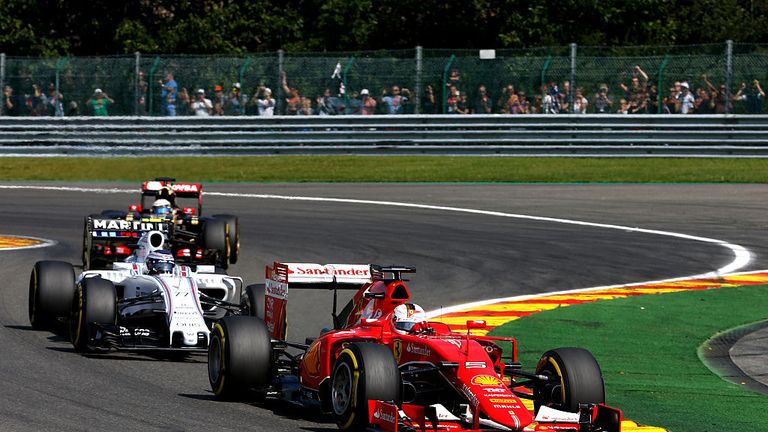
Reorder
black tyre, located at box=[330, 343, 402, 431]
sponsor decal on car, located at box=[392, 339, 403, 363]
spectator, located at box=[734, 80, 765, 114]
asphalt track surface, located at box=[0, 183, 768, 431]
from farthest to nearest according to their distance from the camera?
Answer: spectator, located at box=[734, 80, 765, 114] < asphalt track surface, located at box=[0, 183, 768, 431] < sponsor decal on car, located at box=[392, 339, 403, 363] < black tyre, located at box=[330, 343, 402, 431]

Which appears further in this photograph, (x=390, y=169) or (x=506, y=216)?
(x=390, y=169)

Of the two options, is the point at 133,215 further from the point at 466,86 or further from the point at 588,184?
the point at 466,86

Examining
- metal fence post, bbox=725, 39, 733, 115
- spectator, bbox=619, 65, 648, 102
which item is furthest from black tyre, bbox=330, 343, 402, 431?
spectator, bbox=619, 65, 648, 102

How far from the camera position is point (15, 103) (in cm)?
3491

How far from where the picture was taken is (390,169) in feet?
106

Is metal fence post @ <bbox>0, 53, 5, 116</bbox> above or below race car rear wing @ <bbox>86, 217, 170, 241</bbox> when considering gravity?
above

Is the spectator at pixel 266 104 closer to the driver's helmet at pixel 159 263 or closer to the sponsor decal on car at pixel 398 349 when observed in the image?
the driver's helmet at pixel 159 263

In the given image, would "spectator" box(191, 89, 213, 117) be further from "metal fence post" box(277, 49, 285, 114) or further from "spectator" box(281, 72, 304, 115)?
"spectator" box(281, 72, 304, 115)

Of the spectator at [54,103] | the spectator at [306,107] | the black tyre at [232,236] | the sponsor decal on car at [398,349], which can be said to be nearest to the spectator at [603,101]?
the spectator at [306,107]

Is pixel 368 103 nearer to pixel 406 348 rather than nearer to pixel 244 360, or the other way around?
pixel 244 360

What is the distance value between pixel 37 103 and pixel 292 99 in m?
6.65

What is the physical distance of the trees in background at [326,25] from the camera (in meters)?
44.0

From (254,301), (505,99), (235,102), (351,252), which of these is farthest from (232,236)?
(235,102)

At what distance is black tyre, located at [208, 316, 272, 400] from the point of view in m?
10.4
